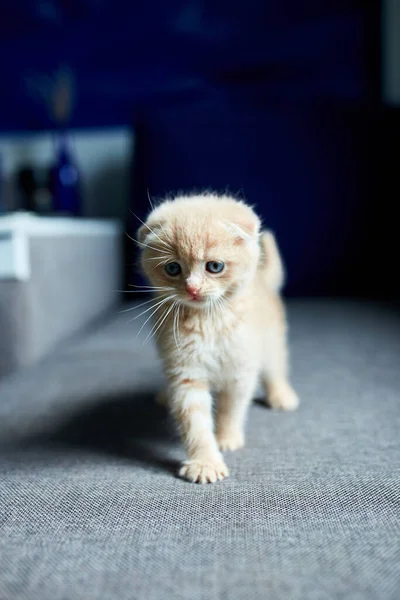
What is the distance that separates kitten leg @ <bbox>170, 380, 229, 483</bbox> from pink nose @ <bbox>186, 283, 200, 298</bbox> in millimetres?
156

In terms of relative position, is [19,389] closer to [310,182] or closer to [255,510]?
[255,510]

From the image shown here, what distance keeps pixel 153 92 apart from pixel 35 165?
0.63m

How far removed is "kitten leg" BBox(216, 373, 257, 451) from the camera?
83 centimetres

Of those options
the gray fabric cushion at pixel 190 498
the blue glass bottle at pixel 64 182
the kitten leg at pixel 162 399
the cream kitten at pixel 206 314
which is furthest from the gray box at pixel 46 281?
the cream kitten at pixel 206 314

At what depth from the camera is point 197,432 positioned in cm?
78

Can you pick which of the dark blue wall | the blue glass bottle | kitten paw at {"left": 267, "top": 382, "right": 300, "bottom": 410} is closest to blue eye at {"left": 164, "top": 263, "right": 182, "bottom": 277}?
kitten paw at {"left": 267, "top": 382, "right": 300, "bottom": 410}

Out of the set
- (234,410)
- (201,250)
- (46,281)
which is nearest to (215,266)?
(201,250)

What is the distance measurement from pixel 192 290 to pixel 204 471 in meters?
0.25

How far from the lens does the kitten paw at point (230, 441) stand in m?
0.83

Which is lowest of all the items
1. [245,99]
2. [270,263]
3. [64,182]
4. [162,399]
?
[162,399]

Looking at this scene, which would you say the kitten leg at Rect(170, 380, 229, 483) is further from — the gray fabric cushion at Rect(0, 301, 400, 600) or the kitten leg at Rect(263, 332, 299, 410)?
the kitten leg at Rect(263, 332, 299, 410)

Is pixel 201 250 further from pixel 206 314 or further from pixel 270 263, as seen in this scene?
pixel 270 263

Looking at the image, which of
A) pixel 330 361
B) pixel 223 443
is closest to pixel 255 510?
pixel 223 443

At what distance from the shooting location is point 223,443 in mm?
839
